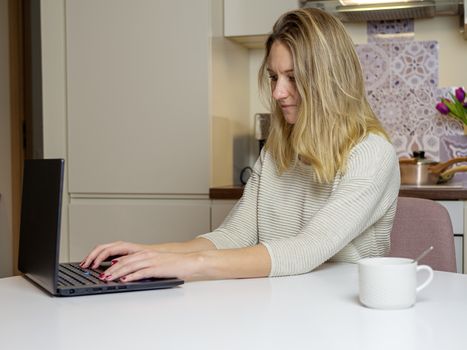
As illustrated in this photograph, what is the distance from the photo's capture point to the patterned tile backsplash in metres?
2.85

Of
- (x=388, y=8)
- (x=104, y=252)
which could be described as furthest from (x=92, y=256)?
(x=388, y=8)

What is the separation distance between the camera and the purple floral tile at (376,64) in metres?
2.91

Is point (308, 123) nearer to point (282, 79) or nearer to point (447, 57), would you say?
point (282, 79)

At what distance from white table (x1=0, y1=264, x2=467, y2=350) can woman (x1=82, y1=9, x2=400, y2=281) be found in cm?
14

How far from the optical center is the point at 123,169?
9.11ft

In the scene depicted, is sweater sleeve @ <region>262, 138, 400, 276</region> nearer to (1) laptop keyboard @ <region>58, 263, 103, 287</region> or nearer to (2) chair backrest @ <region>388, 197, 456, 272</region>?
(2) chair backrest @ <region>388, 197, 456, 272</region>

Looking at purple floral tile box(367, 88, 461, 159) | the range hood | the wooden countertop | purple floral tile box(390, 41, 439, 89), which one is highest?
the range hood

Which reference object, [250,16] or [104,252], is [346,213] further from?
[250,16]

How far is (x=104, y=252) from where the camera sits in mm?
1413

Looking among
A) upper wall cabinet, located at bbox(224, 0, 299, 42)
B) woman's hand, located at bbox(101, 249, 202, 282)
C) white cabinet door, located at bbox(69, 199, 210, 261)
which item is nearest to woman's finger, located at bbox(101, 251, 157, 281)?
woman's hand, located at bbox(101, 249, 202, 282)

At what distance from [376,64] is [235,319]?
2101 millimetres

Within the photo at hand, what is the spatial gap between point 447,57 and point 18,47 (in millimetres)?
2405

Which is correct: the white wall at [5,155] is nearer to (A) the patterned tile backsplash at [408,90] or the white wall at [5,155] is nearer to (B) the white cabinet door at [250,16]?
(B) the white cabinet door at [250,16]

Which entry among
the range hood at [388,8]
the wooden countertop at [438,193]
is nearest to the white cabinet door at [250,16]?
the range hood at [388,8]
